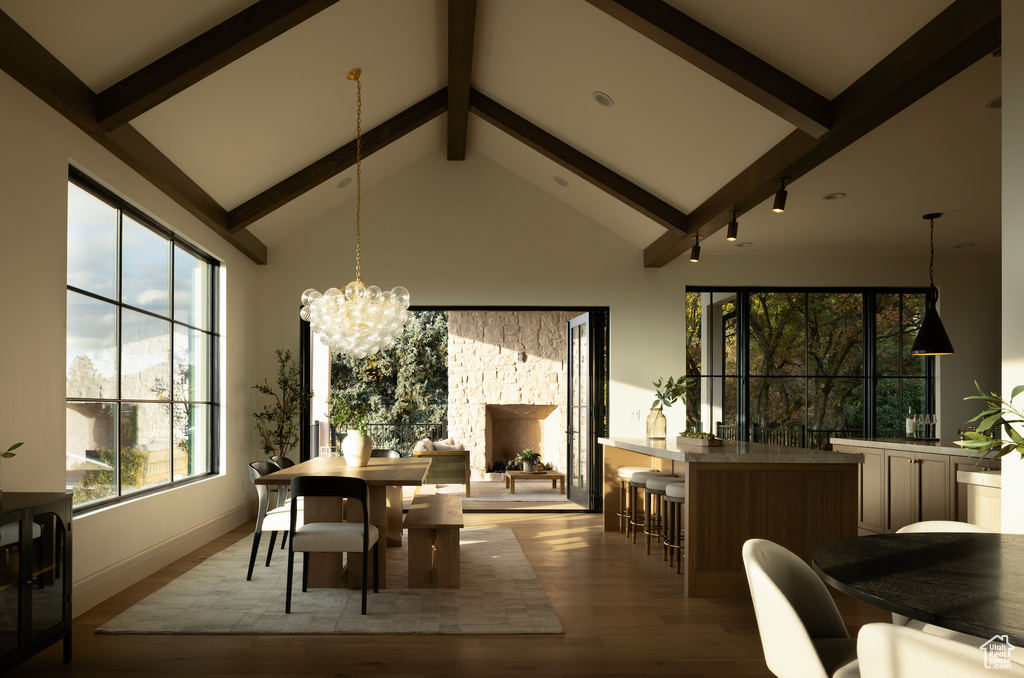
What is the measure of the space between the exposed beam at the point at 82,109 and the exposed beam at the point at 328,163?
528 millimetres

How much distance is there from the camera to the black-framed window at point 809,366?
7.77 m

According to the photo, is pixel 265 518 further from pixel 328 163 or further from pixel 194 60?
pixel 328 163

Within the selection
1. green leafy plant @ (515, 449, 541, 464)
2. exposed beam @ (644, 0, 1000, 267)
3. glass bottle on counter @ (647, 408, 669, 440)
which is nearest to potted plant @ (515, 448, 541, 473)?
green leafy plant @ (515, 449, 541, 464)

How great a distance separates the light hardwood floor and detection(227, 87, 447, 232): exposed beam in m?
3.29

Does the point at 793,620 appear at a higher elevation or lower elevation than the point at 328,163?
lower

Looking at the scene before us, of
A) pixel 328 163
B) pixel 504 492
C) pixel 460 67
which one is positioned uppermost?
pixel 460 67

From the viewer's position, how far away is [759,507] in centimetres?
446

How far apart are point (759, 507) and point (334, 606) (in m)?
2.61

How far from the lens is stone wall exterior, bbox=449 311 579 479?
11.5 meters

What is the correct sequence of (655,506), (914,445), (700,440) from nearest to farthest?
(700,440), (914,445), (655,506)

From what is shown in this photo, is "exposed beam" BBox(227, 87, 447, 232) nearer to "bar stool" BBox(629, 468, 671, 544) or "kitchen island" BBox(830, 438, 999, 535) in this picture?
"bar stool" BBox(629, 468, 671, 544)

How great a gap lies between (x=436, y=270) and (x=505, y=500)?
3174 mm

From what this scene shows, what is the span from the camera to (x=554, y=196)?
784cm

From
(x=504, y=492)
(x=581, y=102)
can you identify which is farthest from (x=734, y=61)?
(x=504, y=492)
